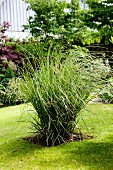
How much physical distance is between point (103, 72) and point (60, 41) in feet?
19.0

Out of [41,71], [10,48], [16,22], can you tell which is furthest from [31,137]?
[16,22]

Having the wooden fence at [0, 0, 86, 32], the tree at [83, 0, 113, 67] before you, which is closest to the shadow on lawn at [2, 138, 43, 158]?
the tree at [83, 0, 113, 67]

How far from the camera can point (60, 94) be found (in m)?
3.12

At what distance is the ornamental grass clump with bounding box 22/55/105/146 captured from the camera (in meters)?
3.13

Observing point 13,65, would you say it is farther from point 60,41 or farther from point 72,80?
point 72,80

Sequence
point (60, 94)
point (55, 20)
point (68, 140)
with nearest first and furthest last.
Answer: point (60, 94), point (68, 140), point (55, 20)

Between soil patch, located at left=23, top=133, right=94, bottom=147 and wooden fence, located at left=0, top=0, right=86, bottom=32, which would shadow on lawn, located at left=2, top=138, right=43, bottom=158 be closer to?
Result: soil patch, located at left=23, top=133, right=94, bottom=147

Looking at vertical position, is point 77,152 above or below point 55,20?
below

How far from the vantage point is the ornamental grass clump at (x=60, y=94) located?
3.13 metres

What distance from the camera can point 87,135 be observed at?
3.41 meters

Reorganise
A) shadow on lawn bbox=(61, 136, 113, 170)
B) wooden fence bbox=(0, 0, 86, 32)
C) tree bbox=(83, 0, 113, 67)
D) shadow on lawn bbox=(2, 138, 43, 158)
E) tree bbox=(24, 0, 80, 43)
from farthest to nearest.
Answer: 1. wooden fence bbox=(0, 0, 86, 32)
2. tree bbox=(24, 0, 80, 43)
3. tree bbox=(83, 0, 113, 67)
4. shadow on lawn bbox=(2, 138, 43, 158)
5. shadow on lawn bbox=(61, 136, 113, 170)

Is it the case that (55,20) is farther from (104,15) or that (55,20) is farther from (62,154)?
(62,154)

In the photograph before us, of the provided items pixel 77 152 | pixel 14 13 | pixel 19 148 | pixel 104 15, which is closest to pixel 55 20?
pixel 104 15

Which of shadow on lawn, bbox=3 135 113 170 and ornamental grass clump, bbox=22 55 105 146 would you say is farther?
ornamental grass clump, bbox=22 55 105 146
